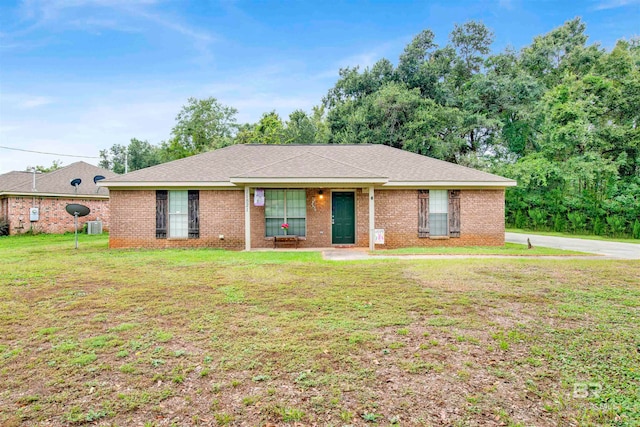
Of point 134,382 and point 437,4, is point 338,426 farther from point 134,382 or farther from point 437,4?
point 437,4

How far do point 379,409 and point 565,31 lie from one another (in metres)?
32.6

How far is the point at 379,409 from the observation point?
2.42 m

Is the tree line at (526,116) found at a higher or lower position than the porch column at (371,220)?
higher

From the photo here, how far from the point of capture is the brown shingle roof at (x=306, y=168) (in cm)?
1080

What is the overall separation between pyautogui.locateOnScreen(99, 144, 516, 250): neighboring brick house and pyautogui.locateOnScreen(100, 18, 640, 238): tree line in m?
9.52

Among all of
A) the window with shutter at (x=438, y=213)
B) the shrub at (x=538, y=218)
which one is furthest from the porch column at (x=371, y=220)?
the shrub at (x=538, y=218)

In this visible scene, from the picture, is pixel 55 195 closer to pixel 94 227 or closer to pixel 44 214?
pixel 44 214

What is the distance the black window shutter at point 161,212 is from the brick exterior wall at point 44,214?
1069 cm

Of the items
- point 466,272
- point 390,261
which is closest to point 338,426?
point 466,272

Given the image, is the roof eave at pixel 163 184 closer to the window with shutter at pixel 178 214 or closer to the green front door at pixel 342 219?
the window with shutter at pixel 178 214

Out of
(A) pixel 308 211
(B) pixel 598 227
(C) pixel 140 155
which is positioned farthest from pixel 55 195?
(B) pixel 598 227

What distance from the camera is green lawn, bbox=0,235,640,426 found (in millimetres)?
2426

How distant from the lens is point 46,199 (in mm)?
18438

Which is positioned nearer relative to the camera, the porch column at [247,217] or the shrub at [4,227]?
the porch column at [247,217]
